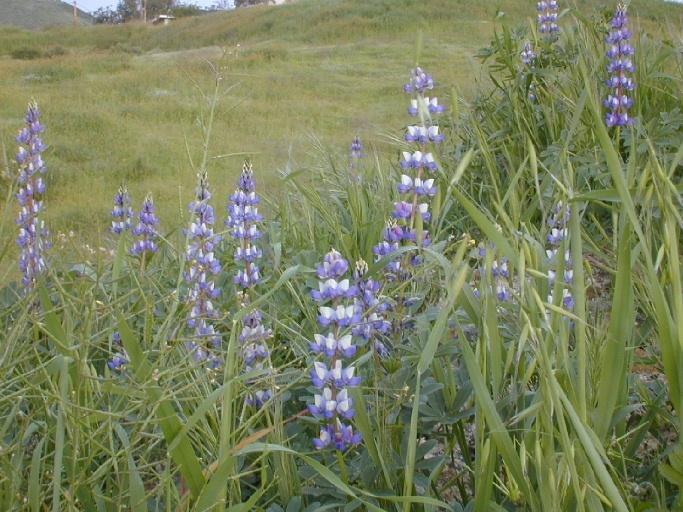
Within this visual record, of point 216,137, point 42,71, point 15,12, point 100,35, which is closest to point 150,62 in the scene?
point 42,71

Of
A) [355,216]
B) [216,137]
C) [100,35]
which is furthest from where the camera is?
[100,35]

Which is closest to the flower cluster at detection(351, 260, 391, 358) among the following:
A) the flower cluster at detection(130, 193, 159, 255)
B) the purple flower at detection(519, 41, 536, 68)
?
the flower cluster at detection(130, 193, 159, 255)

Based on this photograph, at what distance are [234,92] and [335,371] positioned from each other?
10.3 m

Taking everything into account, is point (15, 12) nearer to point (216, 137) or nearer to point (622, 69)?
point (216, 137)

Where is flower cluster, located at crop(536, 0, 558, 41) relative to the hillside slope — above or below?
below

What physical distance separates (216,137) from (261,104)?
10.7 feet

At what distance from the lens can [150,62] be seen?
693 inches

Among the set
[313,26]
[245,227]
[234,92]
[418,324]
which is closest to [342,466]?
[418,324]

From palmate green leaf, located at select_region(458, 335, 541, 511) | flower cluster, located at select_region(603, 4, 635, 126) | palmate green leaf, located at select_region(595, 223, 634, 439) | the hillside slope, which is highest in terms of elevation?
the hillside slope

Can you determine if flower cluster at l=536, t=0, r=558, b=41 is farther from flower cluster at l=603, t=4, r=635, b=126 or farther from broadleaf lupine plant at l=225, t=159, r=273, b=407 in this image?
broadleaf lupine plant at l=225, t=159, r=273, b=407

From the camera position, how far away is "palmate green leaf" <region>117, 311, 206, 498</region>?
103 centimetres

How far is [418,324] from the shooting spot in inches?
58.3

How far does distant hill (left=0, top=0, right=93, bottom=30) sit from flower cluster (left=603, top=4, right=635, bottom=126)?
51.8 metres

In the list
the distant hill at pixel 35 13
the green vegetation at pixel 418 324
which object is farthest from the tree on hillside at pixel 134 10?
the green vegetation at pixel 418 324
